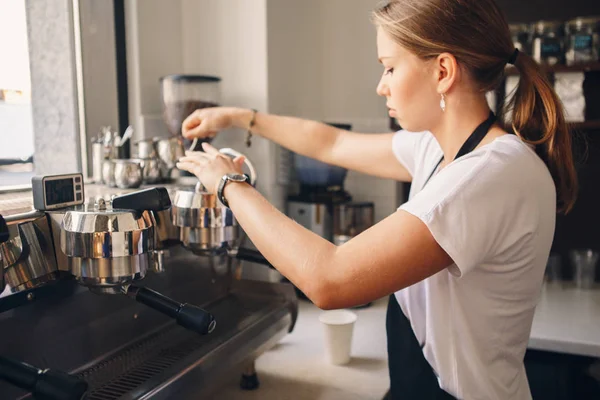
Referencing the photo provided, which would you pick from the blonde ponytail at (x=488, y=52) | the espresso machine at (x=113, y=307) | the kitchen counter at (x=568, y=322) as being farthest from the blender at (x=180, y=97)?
the kitchen counter at (x=568, y=322)

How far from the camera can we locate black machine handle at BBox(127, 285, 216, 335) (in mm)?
847

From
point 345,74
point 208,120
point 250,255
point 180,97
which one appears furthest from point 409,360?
point 345,74

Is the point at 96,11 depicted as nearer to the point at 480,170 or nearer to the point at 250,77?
the point at 250,77

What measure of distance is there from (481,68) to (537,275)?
1.13ft

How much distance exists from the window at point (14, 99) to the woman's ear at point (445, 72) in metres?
1.07

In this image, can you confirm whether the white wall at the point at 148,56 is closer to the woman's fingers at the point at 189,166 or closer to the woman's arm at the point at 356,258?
the woman's fingers at the point at 189,166

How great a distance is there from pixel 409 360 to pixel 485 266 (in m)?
0.28

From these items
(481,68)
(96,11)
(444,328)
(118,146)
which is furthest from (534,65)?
(96,11)

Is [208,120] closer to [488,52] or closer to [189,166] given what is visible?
[189,166]

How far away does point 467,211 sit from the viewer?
2.70ft

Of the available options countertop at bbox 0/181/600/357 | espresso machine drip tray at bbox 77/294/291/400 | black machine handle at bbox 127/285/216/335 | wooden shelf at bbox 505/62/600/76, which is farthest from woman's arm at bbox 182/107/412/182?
wooden shelf at bbox 505/62/600/76

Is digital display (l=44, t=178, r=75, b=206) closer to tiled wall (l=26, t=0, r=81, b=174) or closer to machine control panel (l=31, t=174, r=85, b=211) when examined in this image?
machine control panel (l=31, t=174, r=85, b=211)

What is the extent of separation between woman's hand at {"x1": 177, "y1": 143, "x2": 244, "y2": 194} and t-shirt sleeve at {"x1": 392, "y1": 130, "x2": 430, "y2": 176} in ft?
1.32

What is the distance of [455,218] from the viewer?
0.82m
